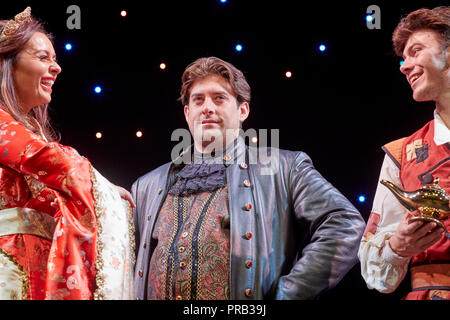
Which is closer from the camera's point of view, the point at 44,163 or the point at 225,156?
the point at 44,163

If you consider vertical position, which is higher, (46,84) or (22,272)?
(46,84)

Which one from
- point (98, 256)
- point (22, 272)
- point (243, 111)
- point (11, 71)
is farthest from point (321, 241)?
point (11, 71)

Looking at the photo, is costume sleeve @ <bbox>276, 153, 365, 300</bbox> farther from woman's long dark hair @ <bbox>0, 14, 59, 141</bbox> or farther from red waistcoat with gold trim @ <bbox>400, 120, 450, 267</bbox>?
woman's long dark hair @ <bbox>0, 14, 59, 141</bbox>

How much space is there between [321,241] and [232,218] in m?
0.41

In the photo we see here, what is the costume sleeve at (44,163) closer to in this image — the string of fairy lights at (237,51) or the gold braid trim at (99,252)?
the gold braid trim at (99,252)

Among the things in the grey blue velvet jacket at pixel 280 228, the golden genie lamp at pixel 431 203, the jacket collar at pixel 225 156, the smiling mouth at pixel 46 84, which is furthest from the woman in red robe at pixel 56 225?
the golden genie lamp at pixel 431 203

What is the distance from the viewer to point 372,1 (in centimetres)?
315

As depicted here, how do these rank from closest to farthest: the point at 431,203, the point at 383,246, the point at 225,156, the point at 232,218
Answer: the point at 431,203 → the point at 383,246 → the point at 232,218 → the point at 225,156

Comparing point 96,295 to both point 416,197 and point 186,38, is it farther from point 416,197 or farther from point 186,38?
point 186,38

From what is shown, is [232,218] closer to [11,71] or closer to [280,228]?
[280,228]

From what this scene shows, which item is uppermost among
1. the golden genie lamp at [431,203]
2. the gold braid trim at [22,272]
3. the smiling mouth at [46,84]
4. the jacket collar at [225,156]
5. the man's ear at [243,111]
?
the smiling mouth at [46,84]

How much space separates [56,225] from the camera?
230 cm

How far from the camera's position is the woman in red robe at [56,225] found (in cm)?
216

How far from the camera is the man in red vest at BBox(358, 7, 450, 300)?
2266 mm
